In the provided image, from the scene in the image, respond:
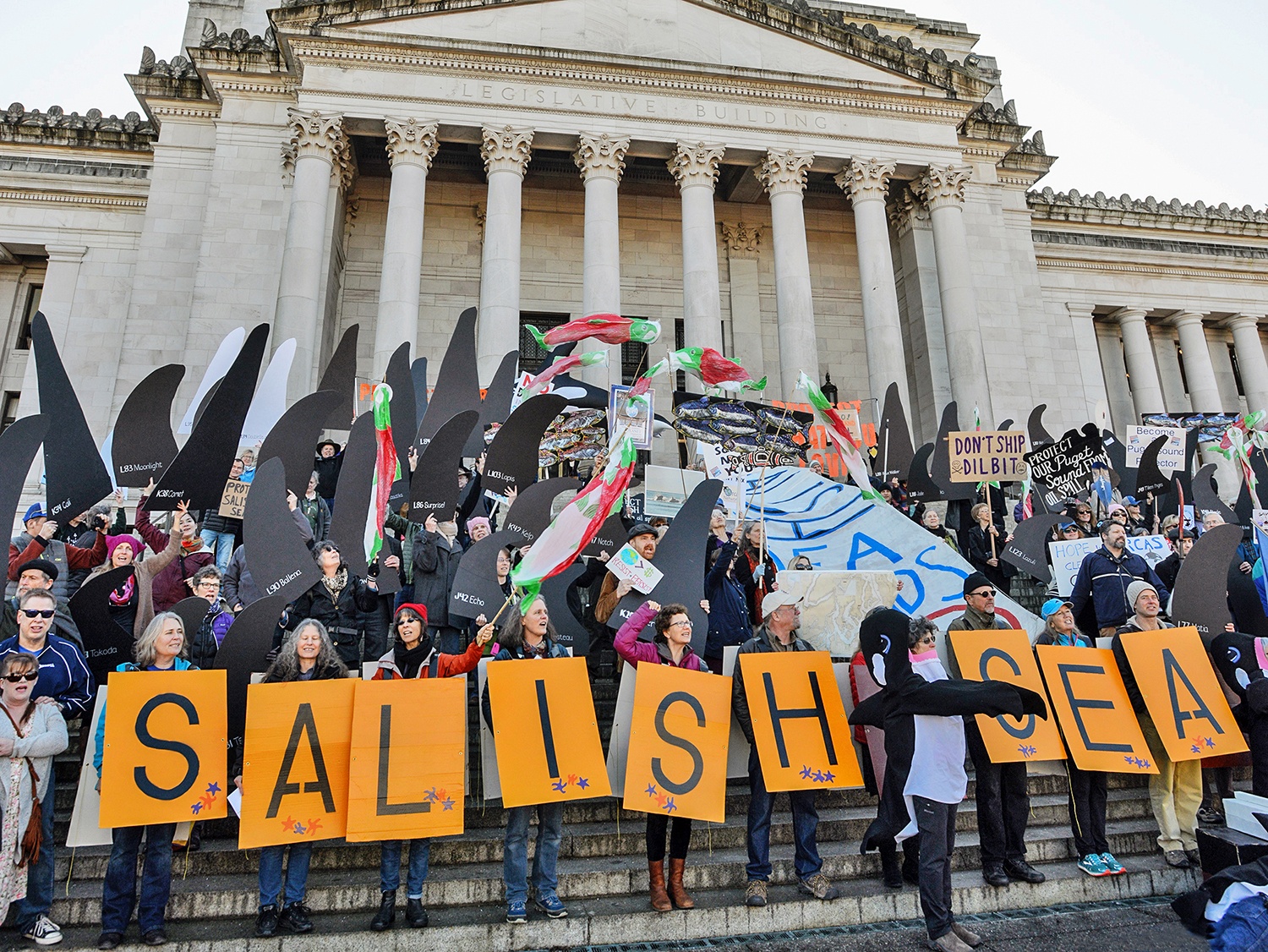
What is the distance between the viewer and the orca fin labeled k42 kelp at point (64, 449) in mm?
7211

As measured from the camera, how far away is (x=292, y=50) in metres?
21.9

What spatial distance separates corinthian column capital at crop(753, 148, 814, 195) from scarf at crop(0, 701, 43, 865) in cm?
2228

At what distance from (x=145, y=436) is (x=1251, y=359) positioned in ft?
121

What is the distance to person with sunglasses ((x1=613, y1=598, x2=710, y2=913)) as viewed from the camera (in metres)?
5.96

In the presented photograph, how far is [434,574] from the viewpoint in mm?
8703

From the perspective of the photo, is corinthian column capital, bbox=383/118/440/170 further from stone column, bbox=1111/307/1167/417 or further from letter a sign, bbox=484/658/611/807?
stone column, bbox=1111/307/1167/417

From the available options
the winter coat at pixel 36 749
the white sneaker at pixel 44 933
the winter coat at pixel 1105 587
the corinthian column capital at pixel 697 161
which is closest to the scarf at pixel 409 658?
the winter coat at pixel 36 749

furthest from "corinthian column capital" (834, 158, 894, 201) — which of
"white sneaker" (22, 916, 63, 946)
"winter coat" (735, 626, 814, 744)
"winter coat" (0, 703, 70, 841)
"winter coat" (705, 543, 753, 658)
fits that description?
"white sneaker" (22, 916, 63, 946)

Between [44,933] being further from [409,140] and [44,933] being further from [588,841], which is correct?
[409,140]

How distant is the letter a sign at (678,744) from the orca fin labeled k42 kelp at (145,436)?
17.4 ft

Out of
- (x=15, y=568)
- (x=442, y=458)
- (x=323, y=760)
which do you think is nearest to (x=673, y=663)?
(x=323, y=760)

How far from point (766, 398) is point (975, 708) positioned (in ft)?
61.0

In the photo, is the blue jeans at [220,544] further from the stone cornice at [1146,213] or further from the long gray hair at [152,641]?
the stone cornice at [1146,213]

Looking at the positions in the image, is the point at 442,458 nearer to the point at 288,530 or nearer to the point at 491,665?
the point at 288,530
